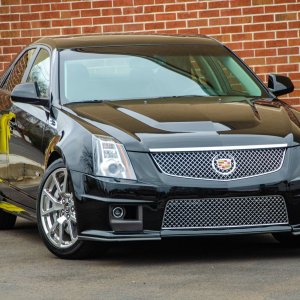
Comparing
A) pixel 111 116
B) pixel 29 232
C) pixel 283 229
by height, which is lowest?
pixel 29 232

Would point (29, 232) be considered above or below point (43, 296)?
below

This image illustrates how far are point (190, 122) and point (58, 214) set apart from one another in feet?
3.66

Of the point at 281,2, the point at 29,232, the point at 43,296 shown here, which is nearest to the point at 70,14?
the point at 281,2

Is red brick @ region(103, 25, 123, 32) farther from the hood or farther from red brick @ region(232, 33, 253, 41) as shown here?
the hood

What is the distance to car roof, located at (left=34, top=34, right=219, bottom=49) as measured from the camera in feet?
33.8

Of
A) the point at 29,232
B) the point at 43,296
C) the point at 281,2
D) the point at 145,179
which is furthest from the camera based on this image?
the point at 281,2

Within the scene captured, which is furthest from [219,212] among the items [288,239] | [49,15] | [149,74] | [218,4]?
[49,15]

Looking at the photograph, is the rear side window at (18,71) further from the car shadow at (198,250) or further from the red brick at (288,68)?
the red brick at (288,68)

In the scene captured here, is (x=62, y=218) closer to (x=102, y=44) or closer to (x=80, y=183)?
(x=80, y=183)

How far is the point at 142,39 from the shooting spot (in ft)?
34.5

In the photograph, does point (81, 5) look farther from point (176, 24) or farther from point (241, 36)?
Result: point (241, 36)

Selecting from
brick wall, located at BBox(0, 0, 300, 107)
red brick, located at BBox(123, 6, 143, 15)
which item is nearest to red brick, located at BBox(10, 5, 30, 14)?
brick wall, located at BBox(0, 0, 300, 107)

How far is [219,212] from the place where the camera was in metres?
8.55

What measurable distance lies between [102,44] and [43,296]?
10.9 ft
